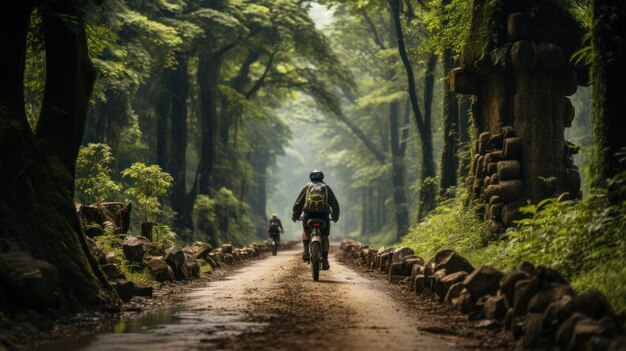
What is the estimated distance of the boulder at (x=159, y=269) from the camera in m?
12.4

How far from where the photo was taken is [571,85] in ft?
47.9

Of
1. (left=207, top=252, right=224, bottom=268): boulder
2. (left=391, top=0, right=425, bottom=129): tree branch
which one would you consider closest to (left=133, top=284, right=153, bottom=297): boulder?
(left=207, top=252, right=224, bottom=268): boulder

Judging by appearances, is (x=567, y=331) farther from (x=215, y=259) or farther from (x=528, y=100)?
(x=215, y=259)

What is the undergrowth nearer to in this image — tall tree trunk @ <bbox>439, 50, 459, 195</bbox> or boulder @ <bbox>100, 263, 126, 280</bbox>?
boulder @ <bbox>100, 263, 126, 280</bbox>

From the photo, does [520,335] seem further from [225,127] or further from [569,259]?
[225,127]

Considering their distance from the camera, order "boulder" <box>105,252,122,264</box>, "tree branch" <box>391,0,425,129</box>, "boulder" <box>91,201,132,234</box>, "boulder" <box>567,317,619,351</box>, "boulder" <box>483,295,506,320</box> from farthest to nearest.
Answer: "tree branch" <box>391,0,425,129</box>
"boulder" <box>91,201,132,234</box>
"boulder" <box>105,252,122,264</box>
"boulder" <box>483,295,506,320</box>
"boulder" <box>567,317,619,351</box>

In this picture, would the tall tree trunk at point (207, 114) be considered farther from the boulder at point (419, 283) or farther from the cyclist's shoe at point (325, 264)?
the boulder at point (419, 283)

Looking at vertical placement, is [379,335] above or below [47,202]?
below

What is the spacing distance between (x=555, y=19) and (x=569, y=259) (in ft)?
25.2

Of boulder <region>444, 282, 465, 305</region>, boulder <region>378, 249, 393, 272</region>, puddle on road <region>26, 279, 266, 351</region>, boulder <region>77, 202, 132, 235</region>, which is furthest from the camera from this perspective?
boulder <region>378, 249, 393, 272</region>

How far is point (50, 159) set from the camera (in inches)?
350

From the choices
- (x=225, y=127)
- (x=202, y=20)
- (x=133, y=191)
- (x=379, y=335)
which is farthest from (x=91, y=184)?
(x=225, y=127)

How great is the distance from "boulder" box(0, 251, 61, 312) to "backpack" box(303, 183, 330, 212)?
6.72 metres

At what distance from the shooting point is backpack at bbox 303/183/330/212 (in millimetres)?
13500
